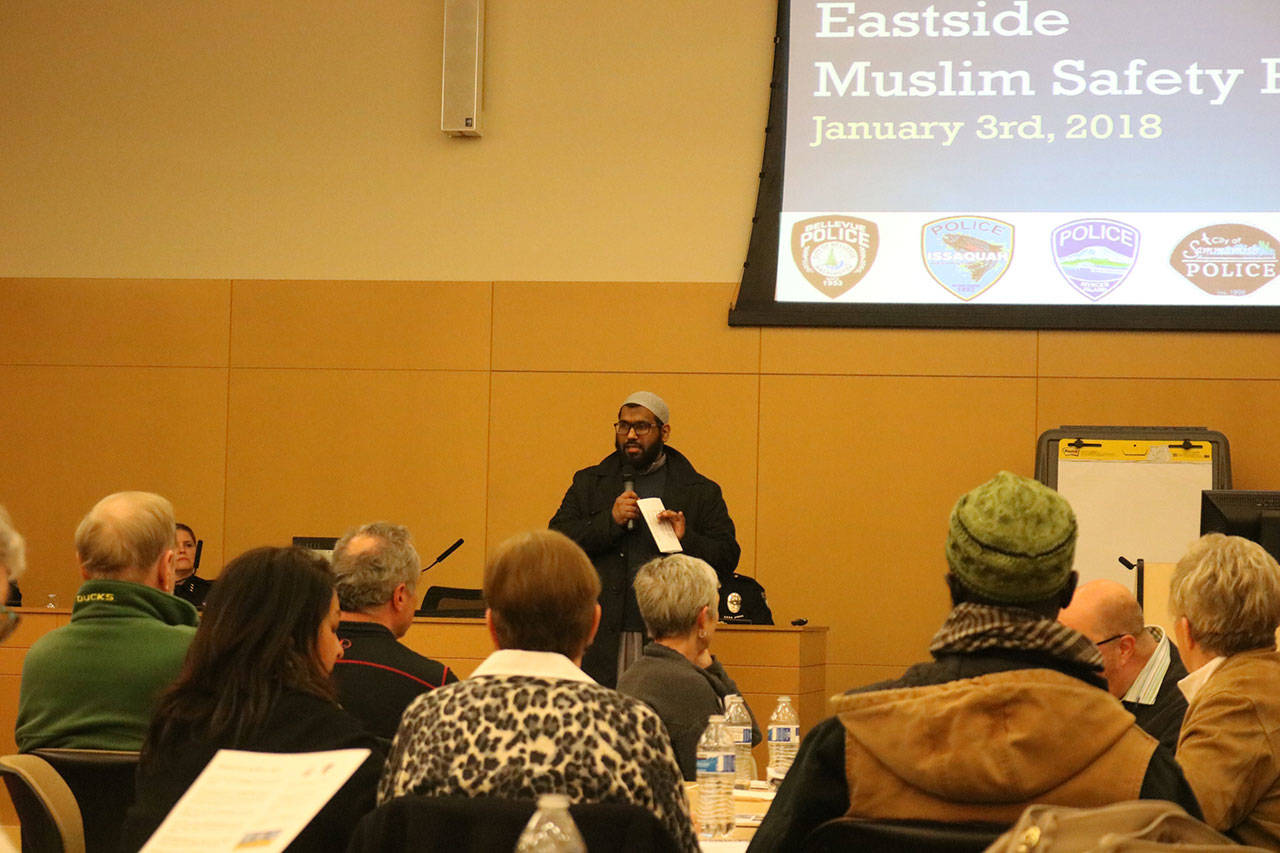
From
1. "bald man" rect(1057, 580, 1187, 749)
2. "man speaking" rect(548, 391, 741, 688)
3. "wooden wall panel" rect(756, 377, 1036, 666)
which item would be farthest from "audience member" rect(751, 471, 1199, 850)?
"wooden wall panel" rect(756, 377, 1036, 666)

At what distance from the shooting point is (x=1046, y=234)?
21.2ft

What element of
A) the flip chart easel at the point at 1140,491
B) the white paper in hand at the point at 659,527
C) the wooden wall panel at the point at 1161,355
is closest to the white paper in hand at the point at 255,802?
the white paper in hand at the point at 659,527

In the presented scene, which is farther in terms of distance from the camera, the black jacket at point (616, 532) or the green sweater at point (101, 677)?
the black jacket at point (616, 532)

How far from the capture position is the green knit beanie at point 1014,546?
6.47 feet

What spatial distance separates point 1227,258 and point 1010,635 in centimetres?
503

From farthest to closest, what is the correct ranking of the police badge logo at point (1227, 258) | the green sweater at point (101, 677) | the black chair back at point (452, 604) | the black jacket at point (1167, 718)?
the police badge logo at point (1227, 258) < the black chair back at point (452, 604) < the black jacket at point (1167, 718) < the green sweater at point (101, 677)

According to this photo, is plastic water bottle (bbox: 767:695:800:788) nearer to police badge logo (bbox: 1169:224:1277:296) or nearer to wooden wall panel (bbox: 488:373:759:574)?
wooden wall panel (bbox: 488:373:759:574)

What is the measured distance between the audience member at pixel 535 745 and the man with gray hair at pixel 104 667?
902mm

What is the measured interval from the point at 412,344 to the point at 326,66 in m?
1.54

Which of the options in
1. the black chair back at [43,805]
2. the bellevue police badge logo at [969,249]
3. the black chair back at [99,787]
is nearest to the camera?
the black chair back at [43,805]

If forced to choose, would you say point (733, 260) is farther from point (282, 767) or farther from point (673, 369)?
point (282, 767)

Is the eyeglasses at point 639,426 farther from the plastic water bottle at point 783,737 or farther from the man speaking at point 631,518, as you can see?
the plastic water bottle at point 783,737

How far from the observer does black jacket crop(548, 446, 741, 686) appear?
5.21 meters

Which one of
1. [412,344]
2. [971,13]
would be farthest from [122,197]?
[971,13]
